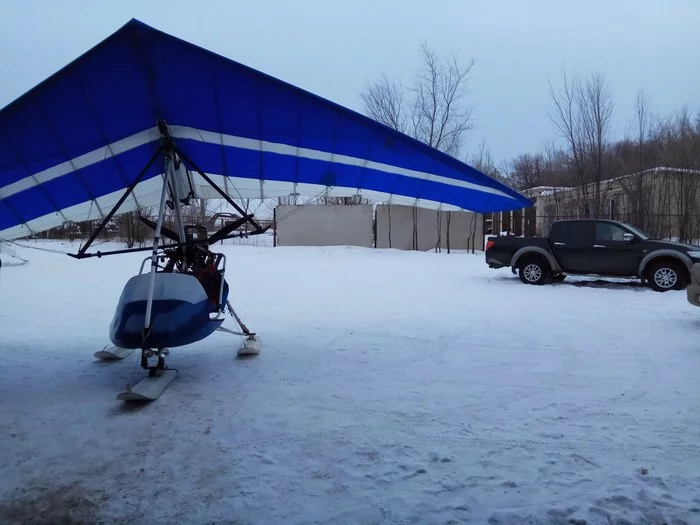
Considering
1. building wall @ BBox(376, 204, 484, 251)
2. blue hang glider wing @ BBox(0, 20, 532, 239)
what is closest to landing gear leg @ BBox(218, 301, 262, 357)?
blue hang glider wing @ BBox(0, 20, 532, 239)

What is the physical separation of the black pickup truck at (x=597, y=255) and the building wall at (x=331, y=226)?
1248 centimetres

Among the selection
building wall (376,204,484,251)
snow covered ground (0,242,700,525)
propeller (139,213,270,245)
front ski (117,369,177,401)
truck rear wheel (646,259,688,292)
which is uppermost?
building wall (376,204,484,251)

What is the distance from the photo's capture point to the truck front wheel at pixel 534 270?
1383 cm

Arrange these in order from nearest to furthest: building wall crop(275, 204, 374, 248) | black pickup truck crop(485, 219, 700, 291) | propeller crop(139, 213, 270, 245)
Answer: propeller crop(139, 213, 270, 245), black pickup truck crop(485, 219, 700, 291), building wall crop(275, 204, 374, 248)

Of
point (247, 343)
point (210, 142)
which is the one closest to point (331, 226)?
point (247, 343)

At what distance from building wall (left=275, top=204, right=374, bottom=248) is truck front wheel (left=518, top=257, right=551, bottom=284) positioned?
13030 millimetres

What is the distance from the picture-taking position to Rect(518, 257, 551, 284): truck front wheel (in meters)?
13.8

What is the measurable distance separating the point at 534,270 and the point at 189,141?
418 inches

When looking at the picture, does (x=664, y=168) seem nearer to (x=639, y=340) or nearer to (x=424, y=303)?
(x=424, y=303)

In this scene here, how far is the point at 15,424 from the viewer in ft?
14.7

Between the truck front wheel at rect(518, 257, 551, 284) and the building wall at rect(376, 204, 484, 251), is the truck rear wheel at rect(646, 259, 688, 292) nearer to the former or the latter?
the truck front wheel at rect(518, 257, 551, 284)

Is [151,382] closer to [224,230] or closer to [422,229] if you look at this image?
[224,230]

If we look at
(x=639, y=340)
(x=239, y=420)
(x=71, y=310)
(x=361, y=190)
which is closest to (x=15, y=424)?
(x=239, y=420)

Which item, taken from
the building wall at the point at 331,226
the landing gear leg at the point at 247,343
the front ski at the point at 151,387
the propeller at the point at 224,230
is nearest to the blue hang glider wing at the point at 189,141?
the propeller at the point at 224,230
